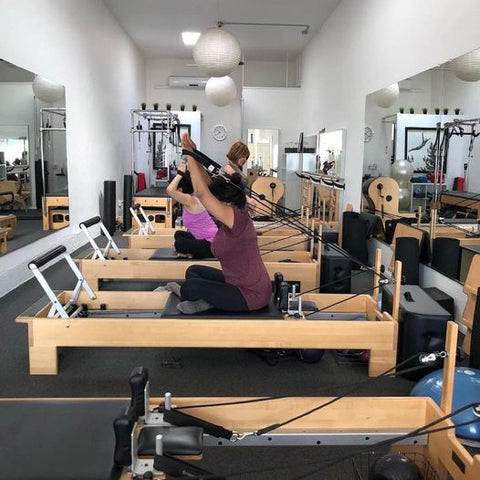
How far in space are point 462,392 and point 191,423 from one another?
1.16 metres

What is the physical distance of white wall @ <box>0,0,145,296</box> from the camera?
14.5 feet

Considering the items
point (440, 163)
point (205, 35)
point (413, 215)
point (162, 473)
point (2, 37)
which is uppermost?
point (205, 35)

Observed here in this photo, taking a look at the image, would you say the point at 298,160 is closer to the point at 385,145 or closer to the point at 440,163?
the point at 385,145

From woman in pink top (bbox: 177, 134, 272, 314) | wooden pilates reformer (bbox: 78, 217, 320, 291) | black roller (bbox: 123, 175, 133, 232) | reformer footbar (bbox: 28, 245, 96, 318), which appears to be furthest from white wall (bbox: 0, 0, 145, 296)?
woman in pink top (bbox: 177, 134, 272, 314)

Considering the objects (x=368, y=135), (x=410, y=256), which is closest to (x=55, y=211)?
(x=368, y=135)

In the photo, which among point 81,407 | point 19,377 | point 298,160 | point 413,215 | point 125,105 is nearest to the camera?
point 81,407

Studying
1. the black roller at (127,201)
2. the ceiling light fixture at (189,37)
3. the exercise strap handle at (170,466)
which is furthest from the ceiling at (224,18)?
the exercise strap handle at (170,466)

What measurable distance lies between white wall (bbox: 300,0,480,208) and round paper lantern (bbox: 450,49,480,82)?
2.0 inches

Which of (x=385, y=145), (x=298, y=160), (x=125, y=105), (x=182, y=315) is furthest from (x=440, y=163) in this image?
(x=125, y=105)

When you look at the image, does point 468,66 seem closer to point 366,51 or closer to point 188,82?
point 366,51

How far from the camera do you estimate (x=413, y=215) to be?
4.50 meters

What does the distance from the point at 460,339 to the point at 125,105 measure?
712cm

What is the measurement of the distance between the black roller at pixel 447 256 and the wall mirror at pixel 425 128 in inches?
3.3

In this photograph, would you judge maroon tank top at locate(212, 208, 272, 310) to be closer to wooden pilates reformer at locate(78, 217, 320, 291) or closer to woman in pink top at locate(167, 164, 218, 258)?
wooden pilates reformer at locate(78, 217, 320, 291)
